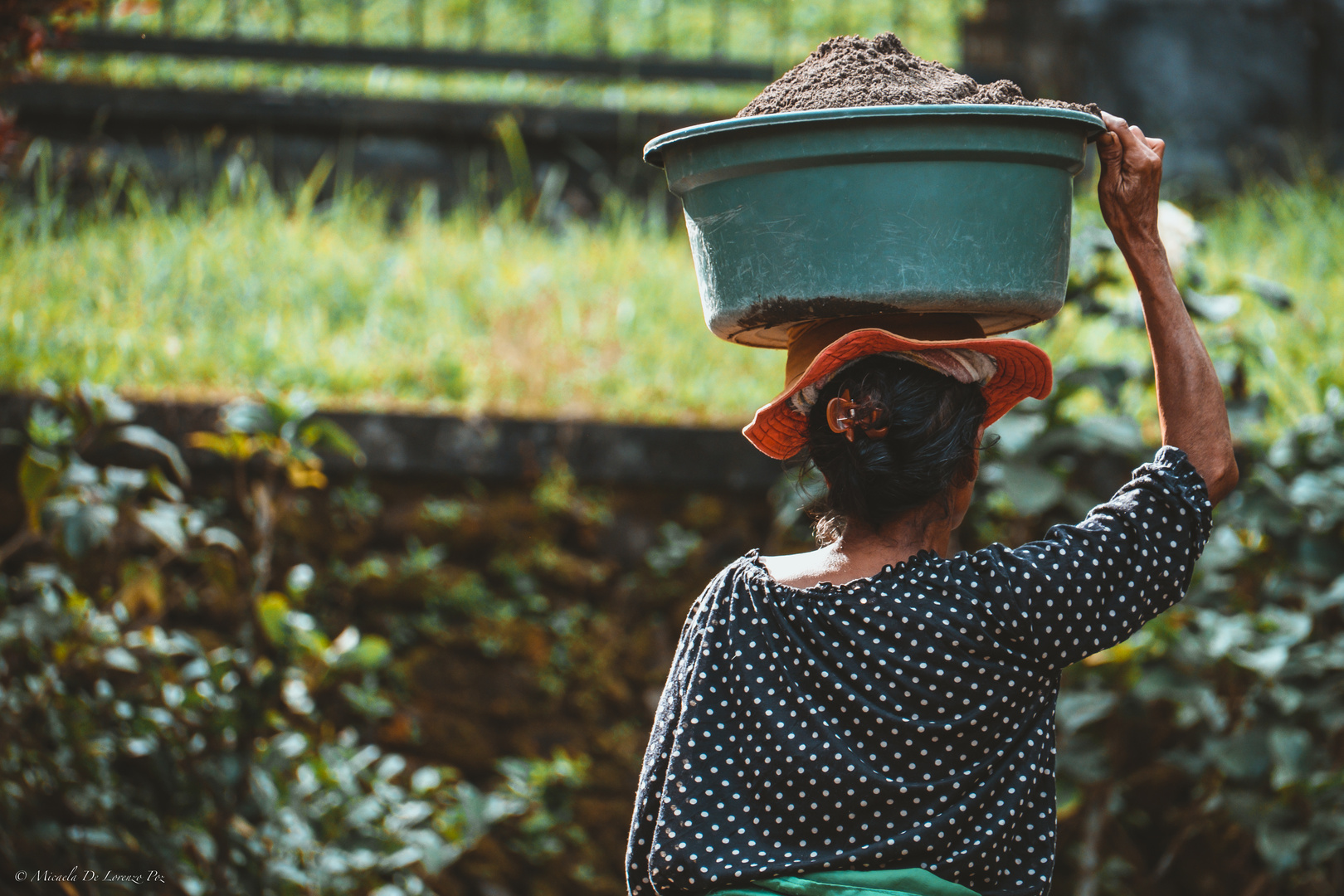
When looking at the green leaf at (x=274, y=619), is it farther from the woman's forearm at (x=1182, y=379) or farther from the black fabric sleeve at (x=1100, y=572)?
the woman's forearm at (x=1182, y=379)

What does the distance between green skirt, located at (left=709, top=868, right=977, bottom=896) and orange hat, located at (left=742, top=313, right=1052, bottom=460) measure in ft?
1.75

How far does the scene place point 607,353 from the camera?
3428 millimetres

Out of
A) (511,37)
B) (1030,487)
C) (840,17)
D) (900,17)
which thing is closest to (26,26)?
(1030,487)

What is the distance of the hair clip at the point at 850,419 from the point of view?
1314 millimetres

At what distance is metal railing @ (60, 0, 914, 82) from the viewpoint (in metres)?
4.59

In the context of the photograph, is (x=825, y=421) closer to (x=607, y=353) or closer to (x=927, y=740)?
(x=927, y=740)

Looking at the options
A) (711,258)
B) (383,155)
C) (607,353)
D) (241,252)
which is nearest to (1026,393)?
(711,258)

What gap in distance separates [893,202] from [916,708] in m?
0.59

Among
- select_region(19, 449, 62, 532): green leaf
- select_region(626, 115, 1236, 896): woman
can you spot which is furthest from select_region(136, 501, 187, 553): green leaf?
select_region(626, 115, 1236, 896): woman

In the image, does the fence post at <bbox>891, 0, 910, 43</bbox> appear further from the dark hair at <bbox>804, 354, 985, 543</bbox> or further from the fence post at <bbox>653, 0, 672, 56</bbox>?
the dark hair at <bbox>804, 354, 985, 543</bbox>

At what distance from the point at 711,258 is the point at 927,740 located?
0.65m

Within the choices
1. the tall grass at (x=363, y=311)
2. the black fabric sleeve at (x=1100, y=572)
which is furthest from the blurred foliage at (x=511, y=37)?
the black fabric sleeve at (x=1100, y=572)

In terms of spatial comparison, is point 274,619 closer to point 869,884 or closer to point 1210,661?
point 869,884

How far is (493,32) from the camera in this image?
18.1ft
